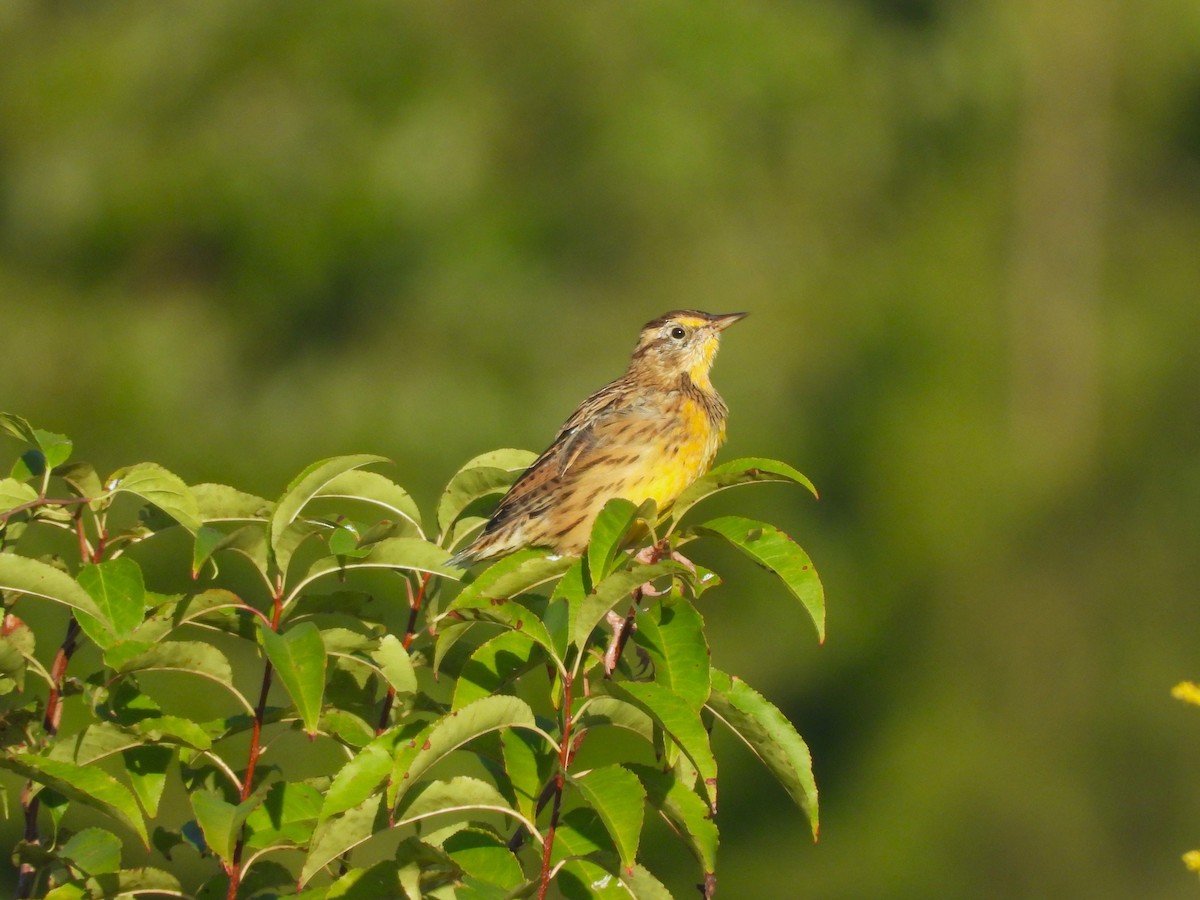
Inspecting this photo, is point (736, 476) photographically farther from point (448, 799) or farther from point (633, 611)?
point (448, 799)

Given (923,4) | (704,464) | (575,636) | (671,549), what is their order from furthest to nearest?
(923,4)
(704,464)
(671,549)
(575,636)

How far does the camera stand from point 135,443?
1037cm

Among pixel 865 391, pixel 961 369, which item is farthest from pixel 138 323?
pixel 961 369

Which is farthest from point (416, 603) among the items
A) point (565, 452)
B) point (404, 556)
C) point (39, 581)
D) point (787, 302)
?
point (787, 302)

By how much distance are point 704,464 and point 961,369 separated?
9.98m

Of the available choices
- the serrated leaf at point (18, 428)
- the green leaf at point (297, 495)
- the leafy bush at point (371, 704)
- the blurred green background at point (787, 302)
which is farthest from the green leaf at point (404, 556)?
the blurred green background at point (787, 302)

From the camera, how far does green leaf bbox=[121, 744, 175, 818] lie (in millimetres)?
2824

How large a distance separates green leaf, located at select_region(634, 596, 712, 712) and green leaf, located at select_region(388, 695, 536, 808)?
22 centimetres

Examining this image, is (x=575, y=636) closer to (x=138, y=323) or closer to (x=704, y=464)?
(x=704, y=464)

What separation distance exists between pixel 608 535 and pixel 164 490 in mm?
661

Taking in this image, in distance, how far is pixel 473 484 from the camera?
3195mm

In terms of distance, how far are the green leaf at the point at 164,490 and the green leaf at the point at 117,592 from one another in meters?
0.12

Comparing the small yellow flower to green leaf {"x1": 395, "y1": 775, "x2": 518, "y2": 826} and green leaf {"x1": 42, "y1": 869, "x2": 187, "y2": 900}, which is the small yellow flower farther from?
green leaf {"x1": 42, "y1": 869, "x2": 187, "y2": 900}

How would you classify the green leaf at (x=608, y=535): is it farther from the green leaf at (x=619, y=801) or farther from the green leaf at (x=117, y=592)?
the green leaf at (x=117, y=592)
